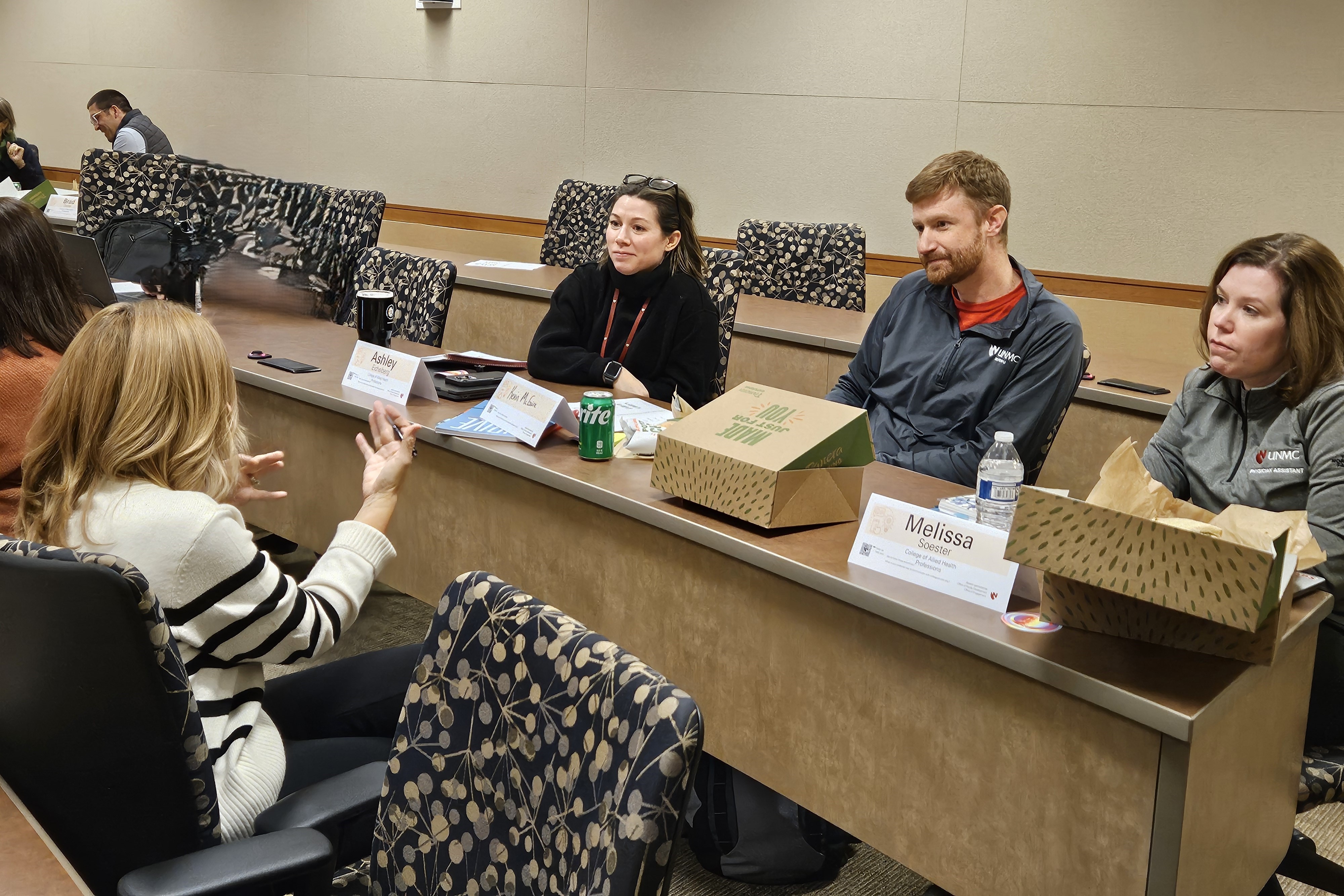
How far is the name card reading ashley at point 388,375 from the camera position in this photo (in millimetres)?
2490

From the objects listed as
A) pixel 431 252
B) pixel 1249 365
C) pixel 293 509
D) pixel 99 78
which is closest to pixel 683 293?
pixel 293 509

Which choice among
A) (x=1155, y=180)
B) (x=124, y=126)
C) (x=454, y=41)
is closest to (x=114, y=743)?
(x=1155, y=180)

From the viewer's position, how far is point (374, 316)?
2793 mm

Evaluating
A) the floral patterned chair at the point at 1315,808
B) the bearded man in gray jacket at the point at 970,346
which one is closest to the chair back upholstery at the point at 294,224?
the bearded man in gray jacket at the point at 970,346

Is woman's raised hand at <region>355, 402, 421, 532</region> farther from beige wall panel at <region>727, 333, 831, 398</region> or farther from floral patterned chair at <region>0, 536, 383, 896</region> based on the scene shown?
beige wall panel at <region>727, 333, 831, 398</region>

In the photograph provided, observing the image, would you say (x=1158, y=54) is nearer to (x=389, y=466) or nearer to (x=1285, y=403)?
(x=1285, y=403)

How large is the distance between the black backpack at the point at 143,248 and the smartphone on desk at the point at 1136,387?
110 inches

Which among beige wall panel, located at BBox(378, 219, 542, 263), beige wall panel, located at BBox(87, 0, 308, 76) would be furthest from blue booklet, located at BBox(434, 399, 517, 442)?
beige wall panel, located at BBox(87, 0, 308, 76)

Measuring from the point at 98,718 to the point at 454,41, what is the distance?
644 centimetres

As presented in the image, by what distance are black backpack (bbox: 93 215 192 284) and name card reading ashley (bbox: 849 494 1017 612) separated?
2687mm

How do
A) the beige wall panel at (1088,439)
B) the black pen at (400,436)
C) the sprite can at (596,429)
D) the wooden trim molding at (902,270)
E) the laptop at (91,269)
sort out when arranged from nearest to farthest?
the sprite can at (596,429)
the black pen at (400,436)
the laptop at (91,269)
the beige wall panel at (1088,439)
the wooden trim molding at (902,270)

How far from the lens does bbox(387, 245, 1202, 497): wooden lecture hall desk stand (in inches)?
125

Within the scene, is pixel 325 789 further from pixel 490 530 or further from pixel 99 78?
pixel 99 78

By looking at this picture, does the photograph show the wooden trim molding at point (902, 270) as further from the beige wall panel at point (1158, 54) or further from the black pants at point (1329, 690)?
the black pants at point (1329, 690)
